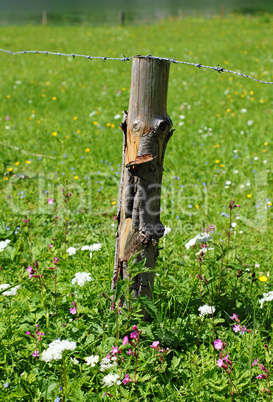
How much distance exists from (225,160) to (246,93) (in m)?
3.75

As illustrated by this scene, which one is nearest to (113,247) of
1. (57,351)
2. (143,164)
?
(143,164)

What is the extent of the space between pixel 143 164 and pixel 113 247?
1306 mm

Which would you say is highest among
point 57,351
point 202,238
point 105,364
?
point 202,238

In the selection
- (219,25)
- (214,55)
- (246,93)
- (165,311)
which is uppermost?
(219,25)

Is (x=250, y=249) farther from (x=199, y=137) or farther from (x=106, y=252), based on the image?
(x=199, y=137)

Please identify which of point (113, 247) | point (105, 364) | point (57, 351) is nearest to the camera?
point (57, 351)

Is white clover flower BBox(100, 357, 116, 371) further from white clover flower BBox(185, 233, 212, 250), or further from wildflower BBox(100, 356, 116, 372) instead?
white clover flower BBox(185, 233, 212, 250)

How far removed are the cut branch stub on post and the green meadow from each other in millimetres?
276

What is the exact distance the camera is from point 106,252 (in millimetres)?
3213

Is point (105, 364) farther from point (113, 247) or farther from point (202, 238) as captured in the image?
point (113, 247)

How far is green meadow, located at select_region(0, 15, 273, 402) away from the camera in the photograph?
6.64 feet

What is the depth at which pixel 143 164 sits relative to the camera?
2.16 metres

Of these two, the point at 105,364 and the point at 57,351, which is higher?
the point at 57,351

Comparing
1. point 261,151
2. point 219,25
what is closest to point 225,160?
point 261,151
